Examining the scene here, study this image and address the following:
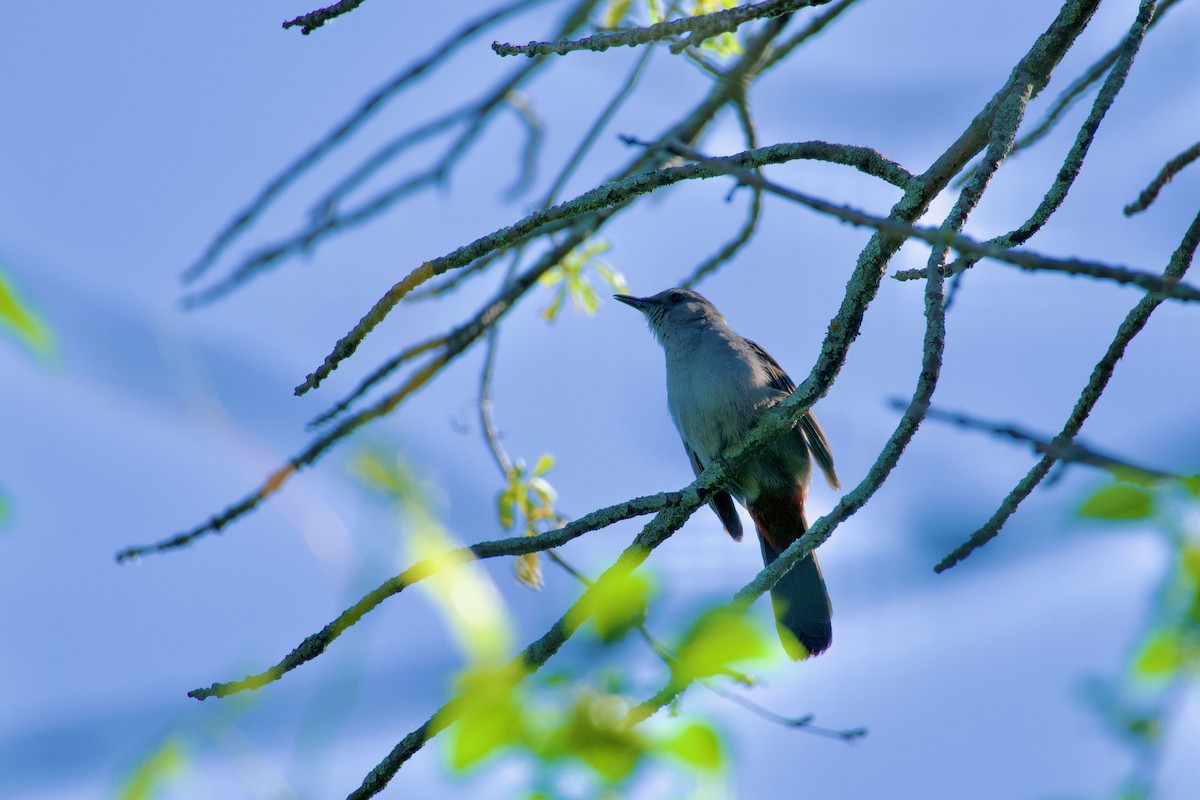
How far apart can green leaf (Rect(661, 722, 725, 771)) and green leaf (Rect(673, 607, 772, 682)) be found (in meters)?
0.08

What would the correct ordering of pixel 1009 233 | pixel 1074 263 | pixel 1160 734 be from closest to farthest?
1. pixel 1074 263
2. pixel 1160 734
3. pixel 1009 233

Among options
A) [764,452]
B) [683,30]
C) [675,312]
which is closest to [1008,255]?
[683,30]

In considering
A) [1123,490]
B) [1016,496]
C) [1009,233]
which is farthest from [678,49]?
[1123,490]

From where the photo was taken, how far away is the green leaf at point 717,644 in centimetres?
167

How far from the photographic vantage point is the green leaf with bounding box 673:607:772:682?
1.67 metres

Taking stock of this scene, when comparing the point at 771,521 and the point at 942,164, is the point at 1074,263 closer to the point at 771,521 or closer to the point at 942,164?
the point at 942,164

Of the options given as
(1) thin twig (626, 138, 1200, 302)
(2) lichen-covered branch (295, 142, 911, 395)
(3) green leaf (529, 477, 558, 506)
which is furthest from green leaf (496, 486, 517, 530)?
(1) thin twig (626, 138, 1200, 302)

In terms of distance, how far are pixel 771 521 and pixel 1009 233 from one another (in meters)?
3.55

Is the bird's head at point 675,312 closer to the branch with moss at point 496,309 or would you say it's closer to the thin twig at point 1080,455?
the branch with moss at point 496,309

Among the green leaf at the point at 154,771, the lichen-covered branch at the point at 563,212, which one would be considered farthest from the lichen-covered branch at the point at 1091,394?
the green leaf at the point at 154,771

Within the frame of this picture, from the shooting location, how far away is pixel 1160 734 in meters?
2.30

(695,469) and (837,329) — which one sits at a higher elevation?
(695,469)

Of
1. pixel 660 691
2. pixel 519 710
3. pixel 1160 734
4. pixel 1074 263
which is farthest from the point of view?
pixel 1160 734

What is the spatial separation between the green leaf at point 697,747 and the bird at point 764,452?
14.8 feet
